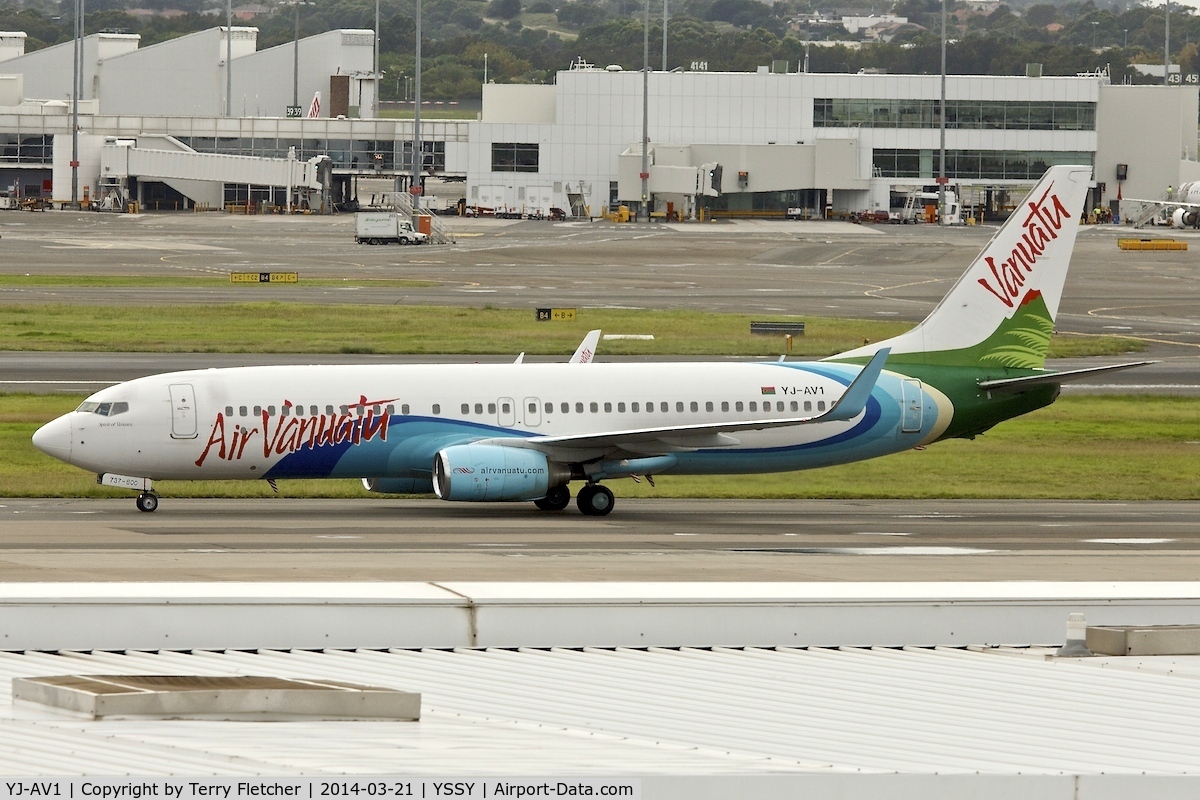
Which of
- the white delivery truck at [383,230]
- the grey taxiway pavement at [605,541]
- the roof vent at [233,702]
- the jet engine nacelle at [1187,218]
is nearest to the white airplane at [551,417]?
the grey taxiway pavement at [605,541]

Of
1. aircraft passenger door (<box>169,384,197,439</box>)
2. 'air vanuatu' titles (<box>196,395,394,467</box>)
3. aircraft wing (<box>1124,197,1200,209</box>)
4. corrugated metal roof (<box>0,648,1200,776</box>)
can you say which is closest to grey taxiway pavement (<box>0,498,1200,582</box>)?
'air vanuatu' titles (<box>196,395,394,467</box>)

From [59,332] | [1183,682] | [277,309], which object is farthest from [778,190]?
[1183,682]

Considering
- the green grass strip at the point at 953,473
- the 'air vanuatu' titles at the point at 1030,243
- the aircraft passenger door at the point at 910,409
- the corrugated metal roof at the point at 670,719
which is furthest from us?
the 'air vanuatu' titles at the point at 1030,243

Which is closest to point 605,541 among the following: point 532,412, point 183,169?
point 532,412

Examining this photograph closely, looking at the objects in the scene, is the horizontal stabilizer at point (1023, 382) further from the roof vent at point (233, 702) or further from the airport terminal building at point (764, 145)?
the airport terminal building at point (764, 145)

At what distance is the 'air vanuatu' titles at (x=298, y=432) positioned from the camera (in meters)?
41.9

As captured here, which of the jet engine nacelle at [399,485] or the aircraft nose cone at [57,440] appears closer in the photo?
the aircraft nose cone at [57,440]

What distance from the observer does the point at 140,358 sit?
71562mm

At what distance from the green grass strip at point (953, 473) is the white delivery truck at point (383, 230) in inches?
3232

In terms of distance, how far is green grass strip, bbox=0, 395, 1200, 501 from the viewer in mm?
47312

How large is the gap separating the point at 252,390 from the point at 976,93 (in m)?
148

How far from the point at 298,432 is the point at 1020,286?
19.9 metres

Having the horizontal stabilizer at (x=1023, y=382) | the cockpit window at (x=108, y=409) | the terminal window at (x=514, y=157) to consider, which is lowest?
the cockpit window at (x=108, y=409)

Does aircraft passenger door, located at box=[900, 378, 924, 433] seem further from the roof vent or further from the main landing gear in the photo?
the roof vent
